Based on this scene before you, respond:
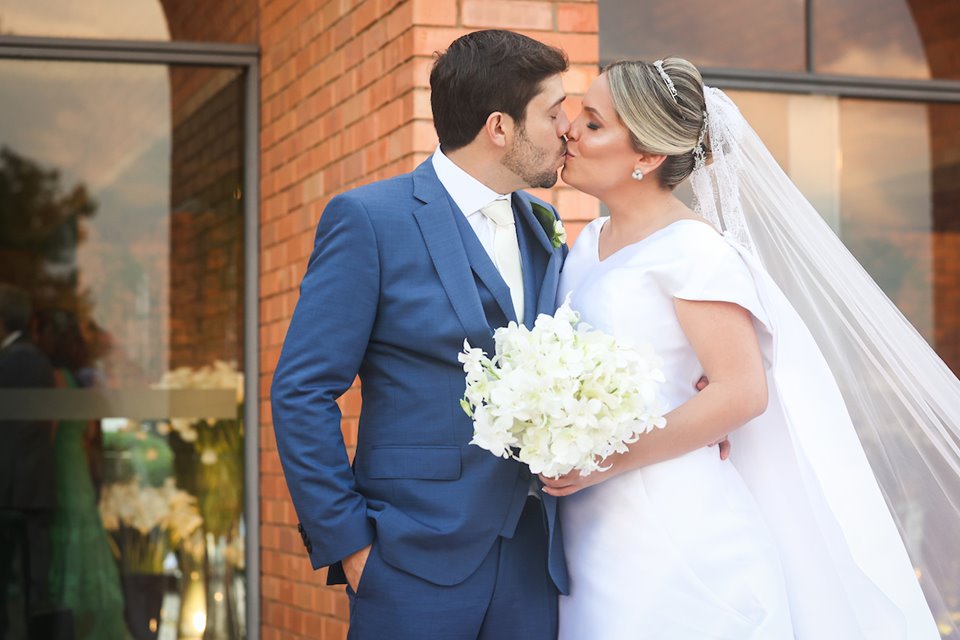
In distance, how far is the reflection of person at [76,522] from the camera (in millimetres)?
5309

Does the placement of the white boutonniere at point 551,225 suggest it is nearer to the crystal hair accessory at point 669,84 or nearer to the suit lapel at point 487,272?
the suit lapel at point 487,272

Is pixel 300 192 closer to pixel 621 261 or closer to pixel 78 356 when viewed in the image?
pixel 78 356

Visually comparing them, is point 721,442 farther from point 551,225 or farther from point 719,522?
point 551,225

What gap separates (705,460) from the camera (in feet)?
9.61

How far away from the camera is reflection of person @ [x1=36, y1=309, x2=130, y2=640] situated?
531 cm

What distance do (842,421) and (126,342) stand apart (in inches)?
135

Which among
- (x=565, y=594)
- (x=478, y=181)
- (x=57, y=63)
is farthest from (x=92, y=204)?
(x=565, y=594)

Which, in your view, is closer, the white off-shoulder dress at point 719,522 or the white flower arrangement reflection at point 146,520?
the white off-shoulder dress at point 719,522

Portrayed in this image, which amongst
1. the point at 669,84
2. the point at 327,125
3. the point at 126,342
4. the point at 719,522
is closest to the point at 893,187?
the point at 327,125

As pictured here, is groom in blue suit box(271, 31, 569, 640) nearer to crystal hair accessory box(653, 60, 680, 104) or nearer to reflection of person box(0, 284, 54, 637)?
crystal hair accessory box(653, 60, 680, 104)

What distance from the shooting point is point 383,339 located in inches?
109

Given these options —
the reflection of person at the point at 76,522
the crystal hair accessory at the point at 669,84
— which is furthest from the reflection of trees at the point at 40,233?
the crystal hair accessory at the point at 669,84

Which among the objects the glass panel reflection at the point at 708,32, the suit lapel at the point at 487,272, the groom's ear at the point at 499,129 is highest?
the glass panel reflection at the point at 708,32

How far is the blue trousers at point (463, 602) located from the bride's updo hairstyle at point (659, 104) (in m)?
0.99
